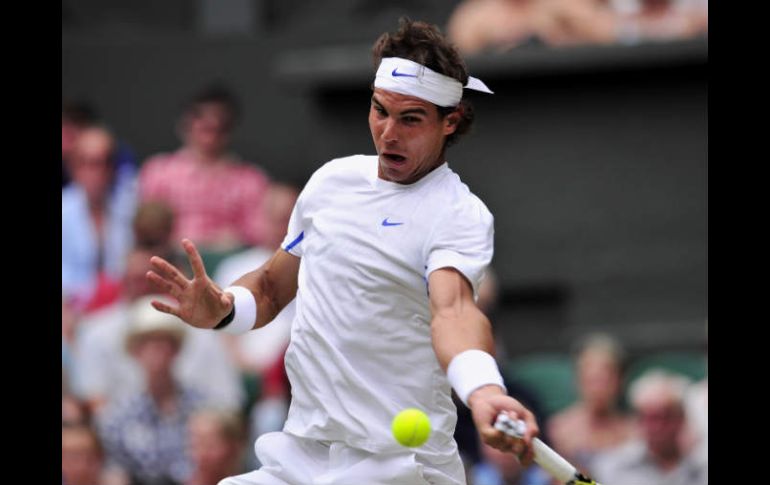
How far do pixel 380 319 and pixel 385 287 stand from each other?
0.37ft

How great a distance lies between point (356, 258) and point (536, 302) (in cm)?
603

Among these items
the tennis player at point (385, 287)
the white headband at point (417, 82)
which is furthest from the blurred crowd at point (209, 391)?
the white headband at point (417, 82)

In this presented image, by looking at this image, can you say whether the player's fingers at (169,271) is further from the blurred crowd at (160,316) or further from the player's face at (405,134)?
the blurred crowd at (160,316)

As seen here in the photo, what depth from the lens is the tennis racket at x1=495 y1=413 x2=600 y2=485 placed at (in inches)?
203

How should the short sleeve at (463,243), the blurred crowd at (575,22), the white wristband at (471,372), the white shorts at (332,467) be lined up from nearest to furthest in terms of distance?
1. the white wristband at (471,372)
2. the short sleeve at (463,243)
3. the white shorts at (332,467)
4. the blurred crowd at (575,22)

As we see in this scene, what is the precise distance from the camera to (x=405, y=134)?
19.5ft

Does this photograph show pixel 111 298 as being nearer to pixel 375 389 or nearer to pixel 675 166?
pixel 675 166

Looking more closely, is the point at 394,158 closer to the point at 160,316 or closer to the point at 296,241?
the point at 296,241

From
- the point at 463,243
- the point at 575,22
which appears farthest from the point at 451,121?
the point at 575,22

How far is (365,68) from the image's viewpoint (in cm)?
1190

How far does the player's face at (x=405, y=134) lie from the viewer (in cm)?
593

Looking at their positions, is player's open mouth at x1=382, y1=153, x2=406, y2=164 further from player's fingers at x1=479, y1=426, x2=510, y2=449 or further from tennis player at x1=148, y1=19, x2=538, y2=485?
player's fingers at x1=479, y1=426, x2=510, y2=449

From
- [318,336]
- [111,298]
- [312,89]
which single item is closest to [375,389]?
[318,336]

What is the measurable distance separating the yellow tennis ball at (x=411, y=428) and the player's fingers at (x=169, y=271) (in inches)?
41.2
